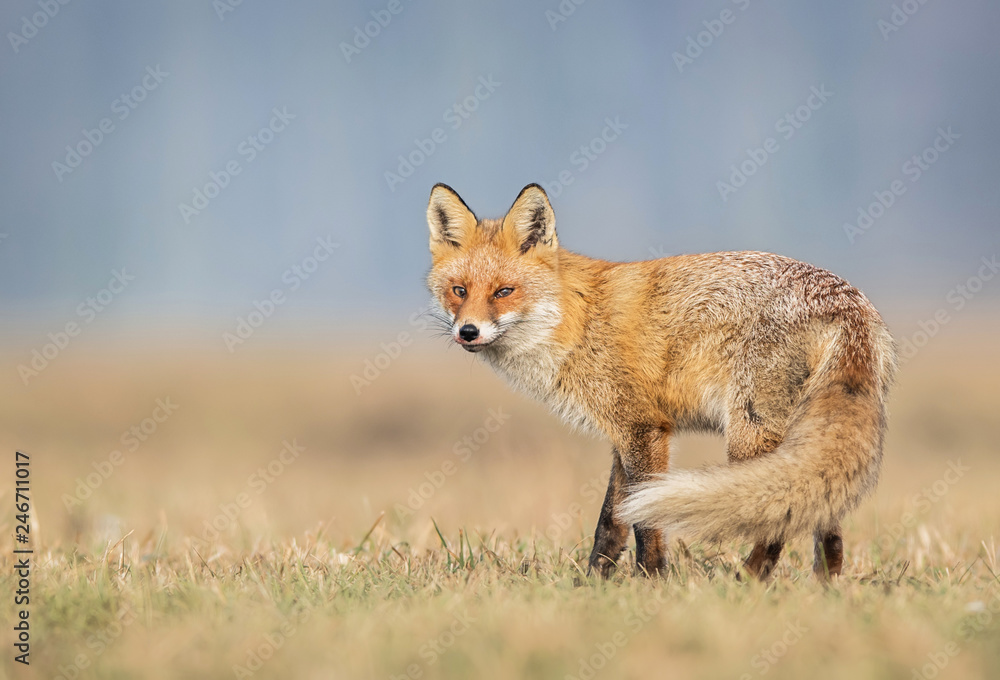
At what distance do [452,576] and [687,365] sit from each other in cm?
164

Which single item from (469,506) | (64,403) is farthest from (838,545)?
(64,403)

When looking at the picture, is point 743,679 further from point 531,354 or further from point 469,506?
point 469,506

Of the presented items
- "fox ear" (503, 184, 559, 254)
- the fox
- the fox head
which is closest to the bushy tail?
the fox

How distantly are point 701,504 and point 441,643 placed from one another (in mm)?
1254

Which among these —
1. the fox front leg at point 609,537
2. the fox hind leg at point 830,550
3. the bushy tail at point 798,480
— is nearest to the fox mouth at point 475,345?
the fox front leg at point 609,537

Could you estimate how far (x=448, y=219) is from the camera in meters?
5.48

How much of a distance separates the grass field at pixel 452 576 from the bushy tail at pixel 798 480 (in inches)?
9.9

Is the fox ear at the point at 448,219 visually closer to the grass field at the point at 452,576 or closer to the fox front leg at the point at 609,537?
the grass field at the point at 452,576

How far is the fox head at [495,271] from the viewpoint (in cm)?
486

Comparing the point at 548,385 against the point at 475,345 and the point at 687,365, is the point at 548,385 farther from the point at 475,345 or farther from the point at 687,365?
the point at 687,365

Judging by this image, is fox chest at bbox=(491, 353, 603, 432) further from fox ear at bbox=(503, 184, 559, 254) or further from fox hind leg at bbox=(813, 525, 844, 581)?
fox hind leg at bbox=(813, 525, 844, 581)

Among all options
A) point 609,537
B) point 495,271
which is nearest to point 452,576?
point 609,537

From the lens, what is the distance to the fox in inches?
141

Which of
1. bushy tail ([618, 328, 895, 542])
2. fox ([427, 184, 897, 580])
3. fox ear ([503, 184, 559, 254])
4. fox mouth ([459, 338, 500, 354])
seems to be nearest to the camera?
bushy tail ([618, 328, 895, 542])
